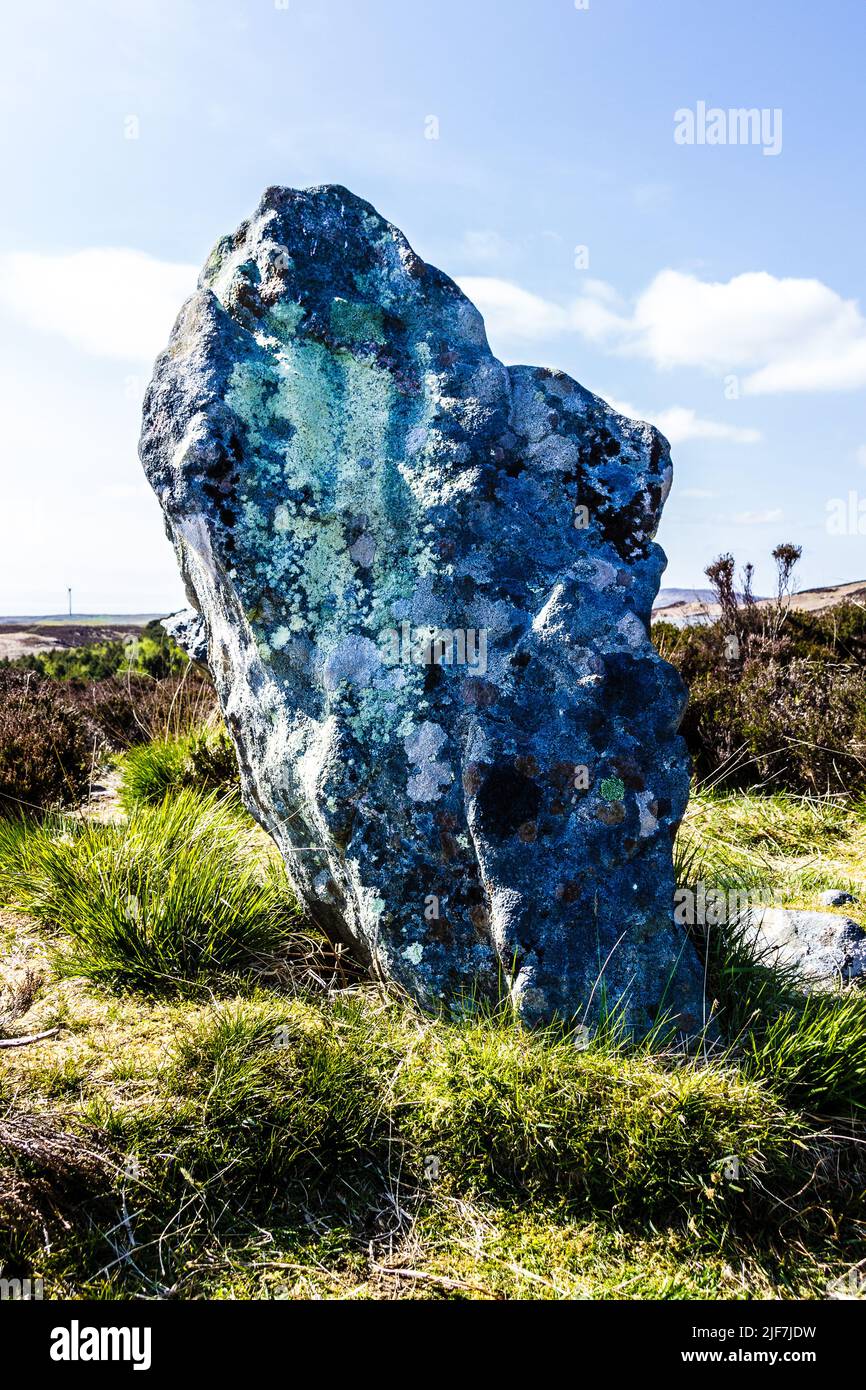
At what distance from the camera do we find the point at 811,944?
4.23m

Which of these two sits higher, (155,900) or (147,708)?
(147,708)

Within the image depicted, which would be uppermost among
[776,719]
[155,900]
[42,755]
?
[776,719]

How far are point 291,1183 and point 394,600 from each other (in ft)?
6.48

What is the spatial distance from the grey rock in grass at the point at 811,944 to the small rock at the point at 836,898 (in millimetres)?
Result: 474

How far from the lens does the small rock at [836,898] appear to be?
496 centimetres

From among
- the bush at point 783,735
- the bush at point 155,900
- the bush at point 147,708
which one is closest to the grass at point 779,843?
the bush at point 783,735

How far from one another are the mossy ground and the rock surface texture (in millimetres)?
309

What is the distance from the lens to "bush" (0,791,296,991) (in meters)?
3.80

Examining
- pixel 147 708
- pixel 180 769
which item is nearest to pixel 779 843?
pixel 180 769

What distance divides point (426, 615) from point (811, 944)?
2350 mm

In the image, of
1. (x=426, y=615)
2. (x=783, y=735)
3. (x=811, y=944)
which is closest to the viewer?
(x=426, y=615)

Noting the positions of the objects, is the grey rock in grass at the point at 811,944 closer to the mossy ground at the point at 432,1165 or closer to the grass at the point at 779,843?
the grass at the point at 779,843

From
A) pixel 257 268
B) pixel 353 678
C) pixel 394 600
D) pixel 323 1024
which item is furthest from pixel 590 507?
pixel 323 1024

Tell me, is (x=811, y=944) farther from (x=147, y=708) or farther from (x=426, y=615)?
(x=147, y=708)
